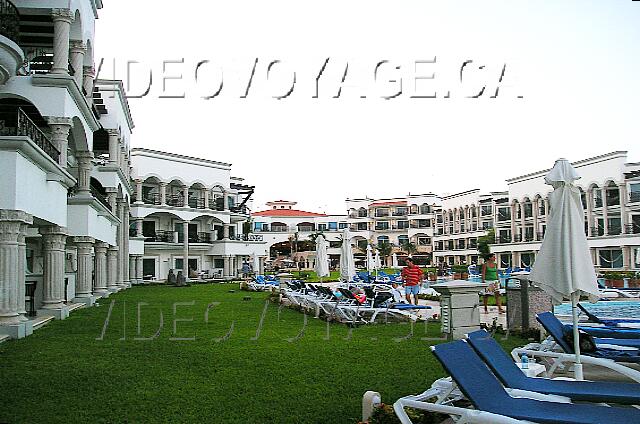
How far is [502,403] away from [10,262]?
10.5 metres

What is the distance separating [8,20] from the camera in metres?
13.1

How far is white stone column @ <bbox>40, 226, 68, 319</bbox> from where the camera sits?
15328 mm

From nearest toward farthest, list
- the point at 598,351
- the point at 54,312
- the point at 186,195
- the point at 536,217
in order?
the point at 598,351, the point at 54,312, the point at 186,195, the point at 536,217

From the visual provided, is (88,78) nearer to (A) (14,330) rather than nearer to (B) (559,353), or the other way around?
(A) (14,330)

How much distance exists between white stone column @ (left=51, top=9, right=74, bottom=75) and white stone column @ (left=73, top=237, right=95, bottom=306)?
642 centimetres

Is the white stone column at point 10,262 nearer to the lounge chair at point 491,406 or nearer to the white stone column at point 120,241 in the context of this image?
the lounge chair at point 491,406

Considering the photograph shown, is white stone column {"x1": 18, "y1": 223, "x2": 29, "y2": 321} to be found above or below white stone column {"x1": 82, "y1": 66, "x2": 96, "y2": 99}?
below

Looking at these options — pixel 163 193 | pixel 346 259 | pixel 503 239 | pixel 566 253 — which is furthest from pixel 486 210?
pixel 566 253

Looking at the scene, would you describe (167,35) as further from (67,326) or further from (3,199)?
(67,326)

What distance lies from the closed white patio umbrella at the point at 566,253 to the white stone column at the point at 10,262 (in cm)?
1000

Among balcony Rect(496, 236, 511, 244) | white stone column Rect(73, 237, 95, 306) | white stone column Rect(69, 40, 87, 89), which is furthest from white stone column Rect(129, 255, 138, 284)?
balcony Rect(496, 236, 511, 244)

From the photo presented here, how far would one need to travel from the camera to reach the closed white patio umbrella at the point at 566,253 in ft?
20.5

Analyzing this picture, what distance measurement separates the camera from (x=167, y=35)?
14641 millimetres

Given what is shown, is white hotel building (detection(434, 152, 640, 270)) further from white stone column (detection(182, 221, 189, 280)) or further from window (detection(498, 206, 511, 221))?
white stone column (detection(182, 221, 189, 280))
